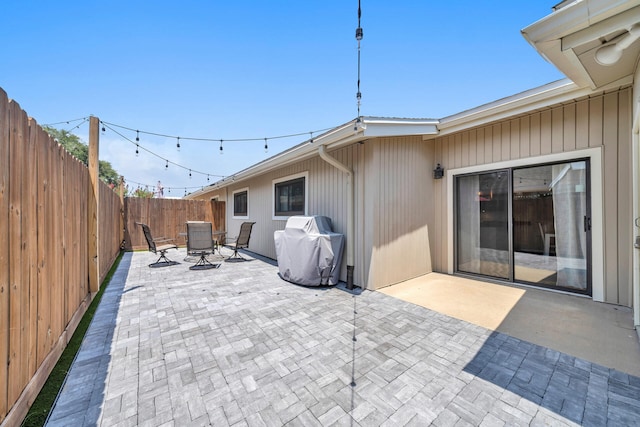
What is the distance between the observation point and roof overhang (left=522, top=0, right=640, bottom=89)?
1.77 meters

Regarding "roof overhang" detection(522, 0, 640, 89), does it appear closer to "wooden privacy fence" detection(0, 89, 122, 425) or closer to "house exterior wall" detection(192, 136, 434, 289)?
"house exterior wall" detection(192, 136, 434, 289)

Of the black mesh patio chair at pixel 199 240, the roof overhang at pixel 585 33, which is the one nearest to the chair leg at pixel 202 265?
the black mesh patio chair at pixel 199 240

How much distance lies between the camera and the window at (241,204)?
927cm

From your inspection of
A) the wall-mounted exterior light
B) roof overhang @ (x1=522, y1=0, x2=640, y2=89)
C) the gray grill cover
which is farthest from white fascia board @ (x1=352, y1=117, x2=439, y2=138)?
roof overhang @ (x1=522, y1=0, x2=640, y2=89)

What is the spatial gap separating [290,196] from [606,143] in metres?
5.63

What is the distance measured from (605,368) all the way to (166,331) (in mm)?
4055

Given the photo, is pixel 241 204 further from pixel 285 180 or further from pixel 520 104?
pixel 520 104

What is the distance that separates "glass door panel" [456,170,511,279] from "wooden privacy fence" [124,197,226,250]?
824 cm

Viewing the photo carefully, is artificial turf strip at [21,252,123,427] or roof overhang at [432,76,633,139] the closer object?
artificial turf strip at [21,252,123,427]

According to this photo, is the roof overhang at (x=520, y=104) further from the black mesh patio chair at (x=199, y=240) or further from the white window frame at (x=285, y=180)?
the black mesh patio chair at (x=199, y=240)

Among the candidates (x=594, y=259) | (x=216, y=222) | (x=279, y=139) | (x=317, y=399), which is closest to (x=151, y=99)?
(x=279, y=139)

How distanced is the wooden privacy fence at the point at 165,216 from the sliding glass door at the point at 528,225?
842cm

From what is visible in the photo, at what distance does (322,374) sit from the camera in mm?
A: 1995

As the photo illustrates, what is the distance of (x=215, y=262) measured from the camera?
681 cm
